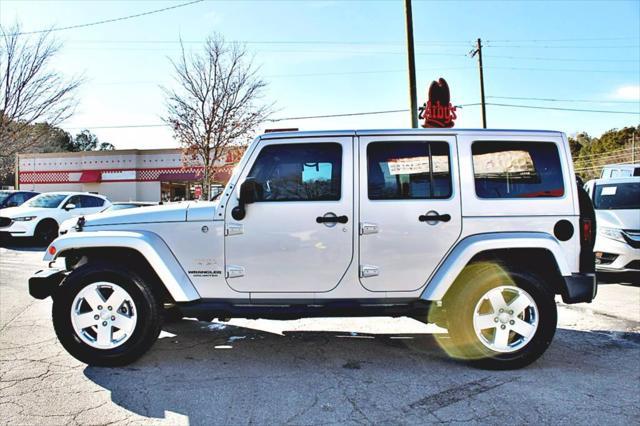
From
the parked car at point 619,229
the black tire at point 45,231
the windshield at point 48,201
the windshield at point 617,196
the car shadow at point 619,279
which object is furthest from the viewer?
the windshield at point 48,201

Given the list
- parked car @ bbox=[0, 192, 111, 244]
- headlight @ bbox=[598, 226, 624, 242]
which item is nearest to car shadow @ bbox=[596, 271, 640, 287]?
headlight @ bbox=[598, 226, 624, 242]

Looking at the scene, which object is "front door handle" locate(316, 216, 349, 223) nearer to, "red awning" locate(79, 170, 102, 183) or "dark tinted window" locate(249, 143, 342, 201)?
"dark tinted window" locate(249, 143, 342, 201)

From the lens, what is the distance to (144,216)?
3844mm

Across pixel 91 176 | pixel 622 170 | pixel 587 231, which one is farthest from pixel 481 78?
pixel 91 176

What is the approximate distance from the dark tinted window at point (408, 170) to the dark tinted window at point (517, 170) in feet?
0.94

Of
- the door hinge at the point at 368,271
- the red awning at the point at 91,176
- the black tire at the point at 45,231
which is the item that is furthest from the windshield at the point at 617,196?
the red awning at the point at 91,176

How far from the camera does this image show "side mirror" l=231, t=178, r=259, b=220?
143 inches

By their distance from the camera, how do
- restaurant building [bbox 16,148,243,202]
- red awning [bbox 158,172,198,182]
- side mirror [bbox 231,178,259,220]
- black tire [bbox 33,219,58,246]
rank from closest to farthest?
side mirror [bbox 231,178,259,220], black tire [bbox 33,219,58,246], red awning [bbox 158,172,198,182], restaurant building [bbox 16,148,243,202]

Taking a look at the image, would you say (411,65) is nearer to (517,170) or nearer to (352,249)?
(517,170)

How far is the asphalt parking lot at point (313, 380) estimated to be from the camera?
9.82 ft

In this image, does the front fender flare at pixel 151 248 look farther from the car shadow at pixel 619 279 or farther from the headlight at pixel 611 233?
the car shadow at pixel 619 279

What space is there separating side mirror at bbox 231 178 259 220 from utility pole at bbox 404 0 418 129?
6868mm

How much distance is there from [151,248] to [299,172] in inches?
53.7

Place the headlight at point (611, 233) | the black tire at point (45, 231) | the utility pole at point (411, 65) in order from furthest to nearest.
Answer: the black tire at point (45, 231), the utility pole at point (411, 65), the headlight at point (611, 233)
